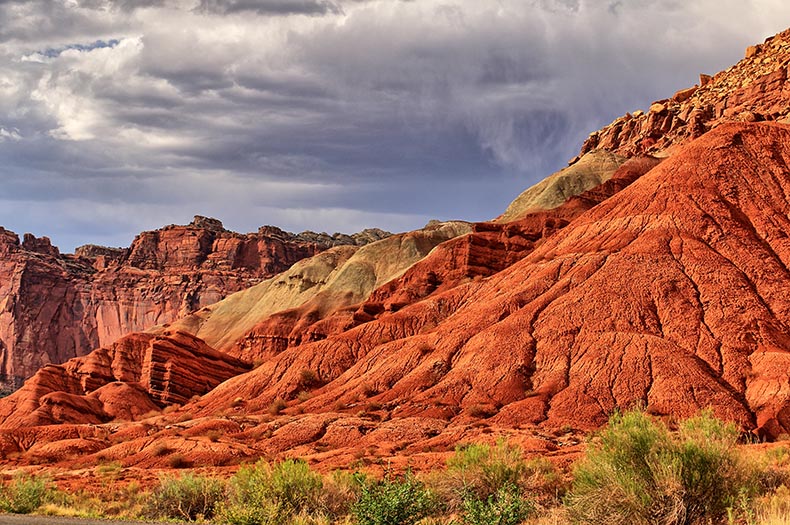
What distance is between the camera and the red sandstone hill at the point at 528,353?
45.6 meters

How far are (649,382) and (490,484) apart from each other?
27194 millimetres

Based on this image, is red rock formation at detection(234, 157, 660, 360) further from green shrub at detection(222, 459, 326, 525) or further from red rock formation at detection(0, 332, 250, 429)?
green shrub at detection(222, 459, 326, 525)

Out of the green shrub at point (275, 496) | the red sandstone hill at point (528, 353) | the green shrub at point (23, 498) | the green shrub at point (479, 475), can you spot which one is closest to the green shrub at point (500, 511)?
the green shrub at point (479, 475)

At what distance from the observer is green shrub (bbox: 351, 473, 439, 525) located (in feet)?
61.9

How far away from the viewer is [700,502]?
1702 centimetres

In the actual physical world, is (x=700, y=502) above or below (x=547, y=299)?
below

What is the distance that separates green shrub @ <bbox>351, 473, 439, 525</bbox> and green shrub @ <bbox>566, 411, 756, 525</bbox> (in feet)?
12.7

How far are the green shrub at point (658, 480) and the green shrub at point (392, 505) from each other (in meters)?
3.88

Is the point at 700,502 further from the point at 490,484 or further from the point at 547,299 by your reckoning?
the point at 547,299

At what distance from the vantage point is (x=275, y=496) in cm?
2038

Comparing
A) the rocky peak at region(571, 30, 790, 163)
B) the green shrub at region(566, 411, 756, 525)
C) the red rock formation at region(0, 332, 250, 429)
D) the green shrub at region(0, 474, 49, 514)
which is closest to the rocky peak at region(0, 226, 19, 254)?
the red rock formation at region(0, 332, 250, 429)

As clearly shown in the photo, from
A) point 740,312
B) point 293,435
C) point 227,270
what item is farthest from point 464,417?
point 227,270

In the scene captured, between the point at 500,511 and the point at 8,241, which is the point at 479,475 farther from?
the point at 8,241

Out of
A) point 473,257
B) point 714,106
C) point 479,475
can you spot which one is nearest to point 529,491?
point 479,475
